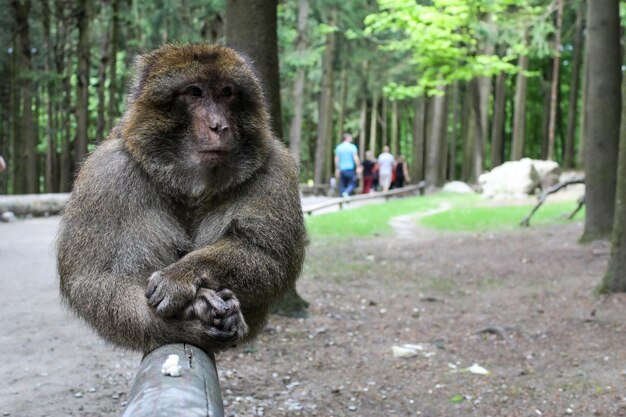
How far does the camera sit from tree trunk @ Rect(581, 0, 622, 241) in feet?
34.4

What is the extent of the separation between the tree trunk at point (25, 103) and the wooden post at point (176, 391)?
21554 millimetres

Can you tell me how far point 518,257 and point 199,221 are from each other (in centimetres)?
894

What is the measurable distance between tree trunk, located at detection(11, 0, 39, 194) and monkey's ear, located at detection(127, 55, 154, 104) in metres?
20.2

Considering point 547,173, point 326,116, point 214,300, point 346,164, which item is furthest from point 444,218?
point 214,300

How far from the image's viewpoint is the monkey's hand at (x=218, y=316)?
270 cm

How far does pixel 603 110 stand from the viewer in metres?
10.5

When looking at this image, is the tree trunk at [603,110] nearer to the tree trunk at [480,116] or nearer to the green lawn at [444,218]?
the green lawn at [444,218]

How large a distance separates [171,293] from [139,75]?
1202 mm

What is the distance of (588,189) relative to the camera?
10.8 meters

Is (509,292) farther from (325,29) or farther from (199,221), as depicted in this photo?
(325,29)

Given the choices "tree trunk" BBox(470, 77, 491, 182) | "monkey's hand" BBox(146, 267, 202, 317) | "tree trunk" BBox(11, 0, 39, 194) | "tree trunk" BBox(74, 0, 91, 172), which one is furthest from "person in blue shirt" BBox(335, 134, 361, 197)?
"monkey's hand" BBox(146, 267, 202, 317)

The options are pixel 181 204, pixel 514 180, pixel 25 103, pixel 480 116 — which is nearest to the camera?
pixel 181 204

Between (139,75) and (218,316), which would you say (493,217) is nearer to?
(139,75)

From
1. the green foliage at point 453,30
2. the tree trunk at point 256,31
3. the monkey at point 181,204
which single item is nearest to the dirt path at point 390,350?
the monkey at point 181,204
